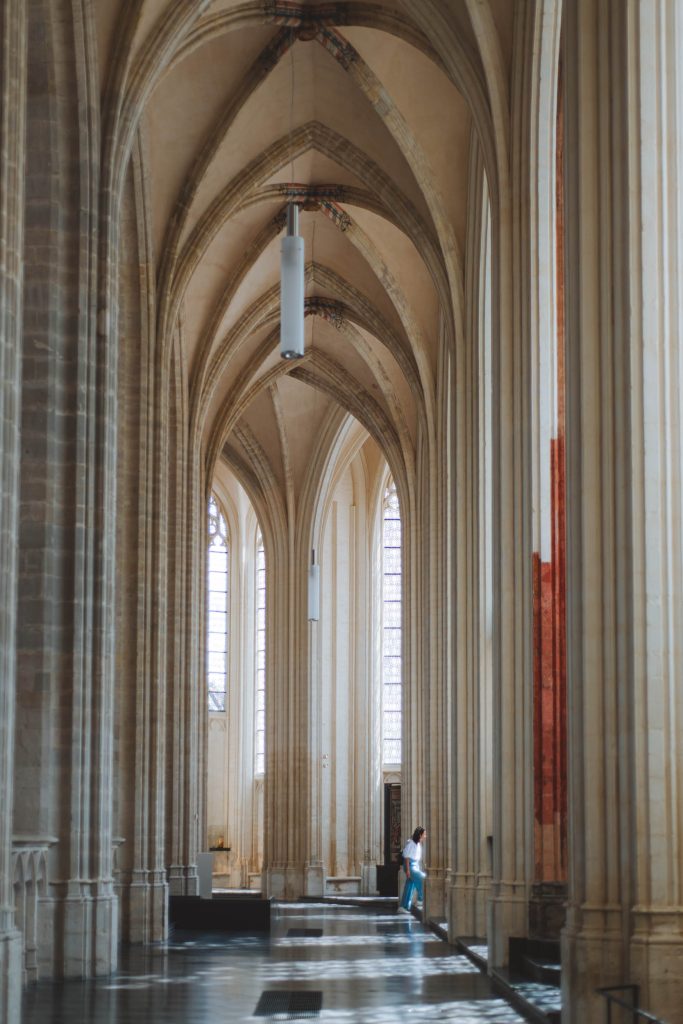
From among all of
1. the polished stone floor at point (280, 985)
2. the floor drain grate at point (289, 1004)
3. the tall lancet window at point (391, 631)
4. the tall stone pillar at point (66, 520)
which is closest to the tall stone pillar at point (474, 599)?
the polished stone floor at point (280, 985)

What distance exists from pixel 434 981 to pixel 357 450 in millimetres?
23019

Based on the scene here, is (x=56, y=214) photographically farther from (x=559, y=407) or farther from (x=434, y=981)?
(x=434, y=981)

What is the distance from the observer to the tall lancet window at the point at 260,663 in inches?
1571

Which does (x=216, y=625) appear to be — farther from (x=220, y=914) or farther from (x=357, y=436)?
(x=220, y=914)

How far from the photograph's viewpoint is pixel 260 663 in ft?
132

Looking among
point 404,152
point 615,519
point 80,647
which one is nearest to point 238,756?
point 404,152

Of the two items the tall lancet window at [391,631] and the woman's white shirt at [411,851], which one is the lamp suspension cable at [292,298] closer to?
the woman's white shirt at [411,851]

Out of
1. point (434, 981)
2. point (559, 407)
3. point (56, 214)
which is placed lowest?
point (434, 981)

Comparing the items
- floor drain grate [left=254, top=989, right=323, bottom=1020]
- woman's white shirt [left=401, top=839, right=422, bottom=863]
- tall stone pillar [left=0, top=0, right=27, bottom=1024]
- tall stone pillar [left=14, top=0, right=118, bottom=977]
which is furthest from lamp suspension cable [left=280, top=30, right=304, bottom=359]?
woman's white shirt [left=401, top=839, right=422, bottom=863]

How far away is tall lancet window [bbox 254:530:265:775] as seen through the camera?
131 feet

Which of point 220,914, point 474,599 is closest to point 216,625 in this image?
point 220,914

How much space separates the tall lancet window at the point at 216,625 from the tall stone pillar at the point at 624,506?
96.4 feet

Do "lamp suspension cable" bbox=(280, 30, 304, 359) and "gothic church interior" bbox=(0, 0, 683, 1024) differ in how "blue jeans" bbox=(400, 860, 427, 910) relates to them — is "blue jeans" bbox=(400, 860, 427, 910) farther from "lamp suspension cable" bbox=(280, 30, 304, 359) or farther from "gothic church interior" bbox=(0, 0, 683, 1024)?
"lamp suspension cable" bbox=(280, 30, 304, 359)

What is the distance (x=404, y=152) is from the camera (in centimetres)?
2123
